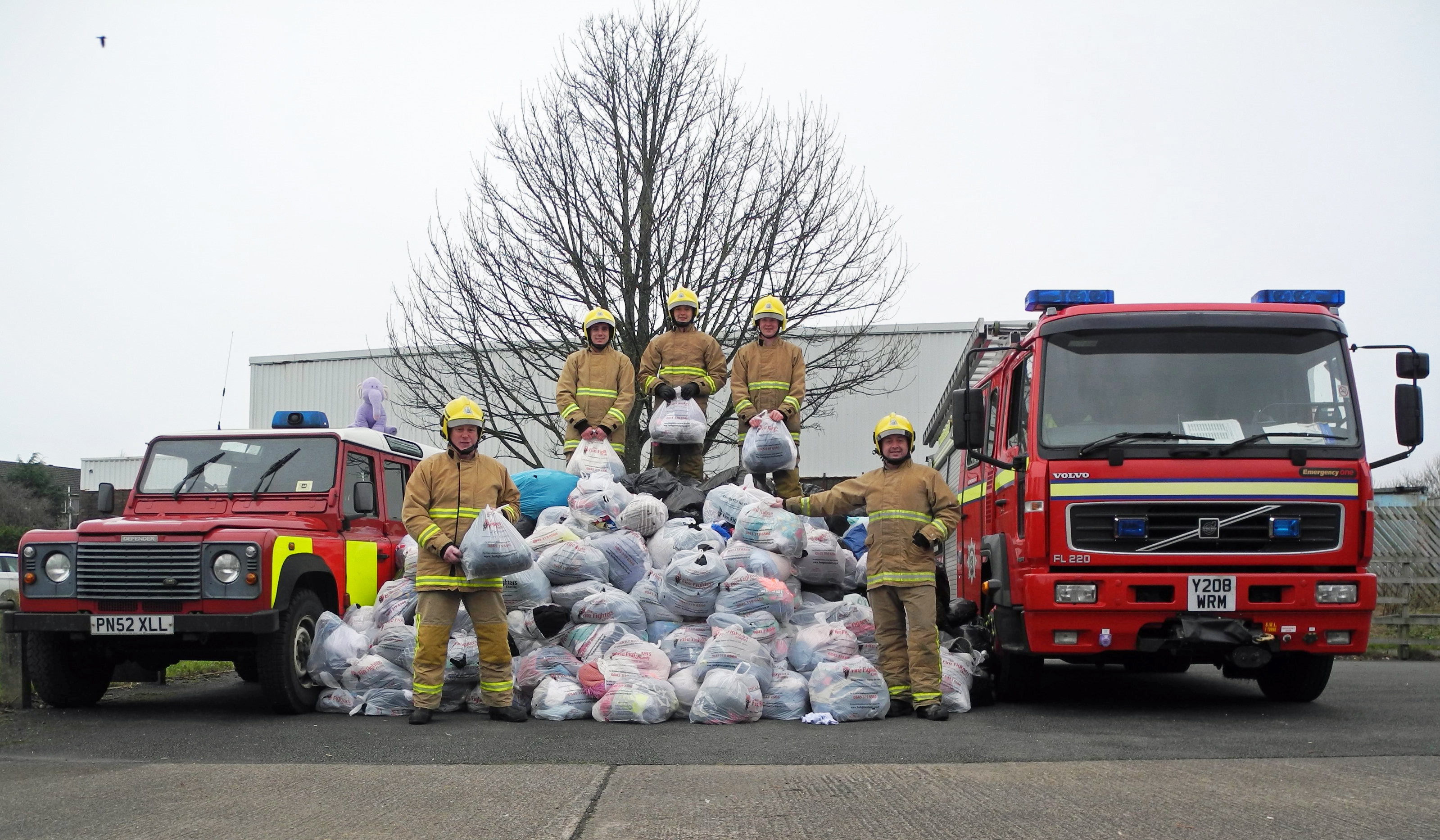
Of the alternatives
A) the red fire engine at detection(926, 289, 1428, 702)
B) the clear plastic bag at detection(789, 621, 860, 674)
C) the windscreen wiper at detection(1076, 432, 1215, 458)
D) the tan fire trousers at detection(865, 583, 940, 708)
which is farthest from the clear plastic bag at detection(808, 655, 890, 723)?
the windscreen wiper at detection(1076, 432, 1215, 458)

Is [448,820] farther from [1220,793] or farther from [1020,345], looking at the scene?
[1020,345]

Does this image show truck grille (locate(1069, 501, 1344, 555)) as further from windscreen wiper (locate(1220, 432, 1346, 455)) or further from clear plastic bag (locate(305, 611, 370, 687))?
clear plastic bag (locate(305, 611, 370, 687))

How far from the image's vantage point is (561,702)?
7.70 meters

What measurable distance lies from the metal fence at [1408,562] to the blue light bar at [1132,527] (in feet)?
31.4

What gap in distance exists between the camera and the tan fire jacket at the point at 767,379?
10.2 meters

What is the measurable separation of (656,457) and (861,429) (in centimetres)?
1384

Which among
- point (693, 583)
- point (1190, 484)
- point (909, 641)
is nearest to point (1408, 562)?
point (1190, 484)

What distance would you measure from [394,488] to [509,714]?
3.01 metres

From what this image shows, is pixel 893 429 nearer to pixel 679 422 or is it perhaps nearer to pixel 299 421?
pixel 679 422

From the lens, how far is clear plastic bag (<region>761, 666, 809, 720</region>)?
7.68 metres

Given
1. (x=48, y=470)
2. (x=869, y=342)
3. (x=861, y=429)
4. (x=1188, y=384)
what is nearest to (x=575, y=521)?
(x=1188, y=384)

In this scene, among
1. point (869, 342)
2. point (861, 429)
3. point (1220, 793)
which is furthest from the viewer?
point (861, 429)

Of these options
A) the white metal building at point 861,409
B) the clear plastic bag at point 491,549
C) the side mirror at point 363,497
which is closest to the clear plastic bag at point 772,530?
the clear plastic bag at point 491,549

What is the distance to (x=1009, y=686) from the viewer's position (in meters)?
8.57
